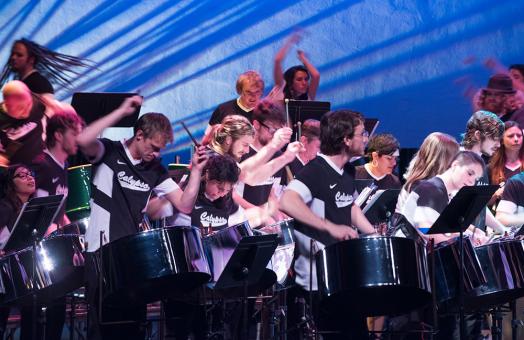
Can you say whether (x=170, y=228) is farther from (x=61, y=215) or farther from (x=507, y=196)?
(x=507, y=196)

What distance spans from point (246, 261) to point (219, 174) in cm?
53

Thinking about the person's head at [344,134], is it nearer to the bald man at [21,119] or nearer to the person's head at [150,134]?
the person's head at [150,134]

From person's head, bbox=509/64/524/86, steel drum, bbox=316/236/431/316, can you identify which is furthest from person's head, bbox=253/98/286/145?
person's head, bbox=509/64/524/86

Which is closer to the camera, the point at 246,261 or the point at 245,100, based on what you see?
the point at 246,261

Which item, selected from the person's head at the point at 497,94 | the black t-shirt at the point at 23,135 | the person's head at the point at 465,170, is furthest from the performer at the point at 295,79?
the person's head at the point at 465,170

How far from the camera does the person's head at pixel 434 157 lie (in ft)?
12.6

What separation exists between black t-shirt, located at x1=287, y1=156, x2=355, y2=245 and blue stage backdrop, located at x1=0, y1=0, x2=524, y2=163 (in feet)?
8.31

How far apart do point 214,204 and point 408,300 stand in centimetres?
98

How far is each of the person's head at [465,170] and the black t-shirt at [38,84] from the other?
7.57 feet

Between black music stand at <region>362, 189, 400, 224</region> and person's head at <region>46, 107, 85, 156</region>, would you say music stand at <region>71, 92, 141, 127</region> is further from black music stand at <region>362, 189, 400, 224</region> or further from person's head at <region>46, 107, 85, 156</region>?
black music stand at <region>362, 189, 400, 224</region>

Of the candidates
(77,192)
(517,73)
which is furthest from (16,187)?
(517,73)

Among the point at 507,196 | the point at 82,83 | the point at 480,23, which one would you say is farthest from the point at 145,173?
the point at 480,23

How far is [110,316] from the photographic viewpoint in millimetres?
3359

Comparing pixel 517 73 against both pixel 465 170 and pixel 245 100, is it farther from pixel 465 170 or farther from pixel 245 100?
pixel 465 170
